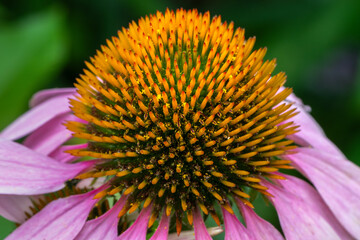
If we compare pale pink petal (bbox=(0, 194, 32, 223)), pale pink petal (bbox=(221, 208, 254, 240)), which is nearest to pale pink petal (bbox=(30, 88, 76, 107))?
pale pink petal (bbox=(0, 194, 32, 223))

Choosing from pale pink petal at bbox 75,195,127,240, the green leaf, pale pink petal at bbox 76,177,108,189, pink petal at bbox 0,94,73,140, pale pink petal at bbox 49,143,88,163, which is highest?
the green leaf

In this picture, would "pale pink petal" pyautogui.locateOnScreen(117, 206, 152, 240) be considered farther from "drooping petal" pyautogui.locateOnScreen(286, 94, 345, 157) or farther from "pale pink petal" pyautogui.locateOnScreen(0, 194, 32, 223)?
"drooping petal" pyautogui.locateOnScreen(286, 94, 345, 157)

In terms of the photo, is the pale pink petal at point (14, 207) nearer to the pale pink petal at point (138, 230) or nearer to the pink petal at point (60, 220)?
the pink petal at point (60, 220)

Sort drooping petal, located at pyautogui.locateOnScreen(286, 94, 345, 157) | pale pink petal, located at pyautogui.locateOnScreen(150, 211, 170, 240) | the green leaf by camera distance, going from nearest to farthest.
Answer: pale pink petal, located at pyautogui.locateOnScreen(150, 211, 170, 240)
drooping petal, located at pyautogui.locateOnScreen(286, 94, 345, 157)
the green leaf

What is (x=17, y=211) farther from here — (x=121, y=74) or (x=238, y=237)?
(x=238, y=237)

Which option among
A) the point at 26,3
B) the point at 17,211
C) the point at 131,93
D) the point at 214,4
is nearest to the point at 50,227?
the point at 17,211

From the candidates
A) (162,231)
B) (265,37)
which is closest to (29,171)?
(162,231)
